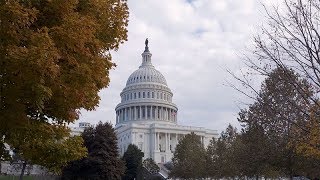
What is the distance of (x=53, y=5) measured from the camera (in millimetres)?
9492

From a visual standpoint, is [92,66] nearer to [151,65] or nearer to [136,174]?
[136,174]

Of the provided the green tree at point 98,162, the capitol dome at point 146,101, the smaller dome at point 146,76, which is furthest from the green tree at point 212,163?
the smaller dome at point 146,76

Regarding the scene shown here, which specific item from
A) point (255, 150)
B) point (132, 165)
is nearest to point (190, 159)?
point (132, 165)

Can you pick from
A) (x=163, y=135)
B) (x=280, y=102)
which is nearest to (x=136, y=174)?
(x=163, y=135)

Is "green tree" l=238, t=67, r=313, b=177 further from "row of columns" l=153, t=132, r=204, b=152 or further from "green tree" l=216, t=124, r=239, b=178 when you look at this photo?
"row of columns" l=153, t=132, r=204, b=152

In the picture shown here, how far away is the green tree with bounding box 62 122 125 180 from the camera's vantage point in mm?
50469

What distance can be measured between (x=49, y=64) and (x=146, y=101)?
13390 centimetres

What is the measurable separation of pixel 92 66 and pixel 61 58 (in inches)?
32.4

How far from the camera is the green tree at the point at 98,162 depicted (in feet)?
166

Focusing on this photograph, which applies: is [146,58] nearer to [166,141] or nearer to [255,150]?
[166,141]

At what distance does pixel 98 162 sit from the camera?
50.1 metres

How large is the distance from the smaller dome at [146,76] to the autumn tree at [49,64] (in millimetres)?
137387

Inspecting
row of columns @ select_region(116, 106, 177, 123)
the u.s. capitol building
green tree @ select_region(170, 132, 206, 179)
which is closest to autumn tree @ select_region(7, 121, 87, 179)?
green tree @ select_region(170, 132, 206, 179)

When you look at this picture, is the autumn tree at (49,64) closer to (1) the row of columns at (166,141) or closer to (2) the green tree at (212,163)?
(2) the green tree at (212,163)
